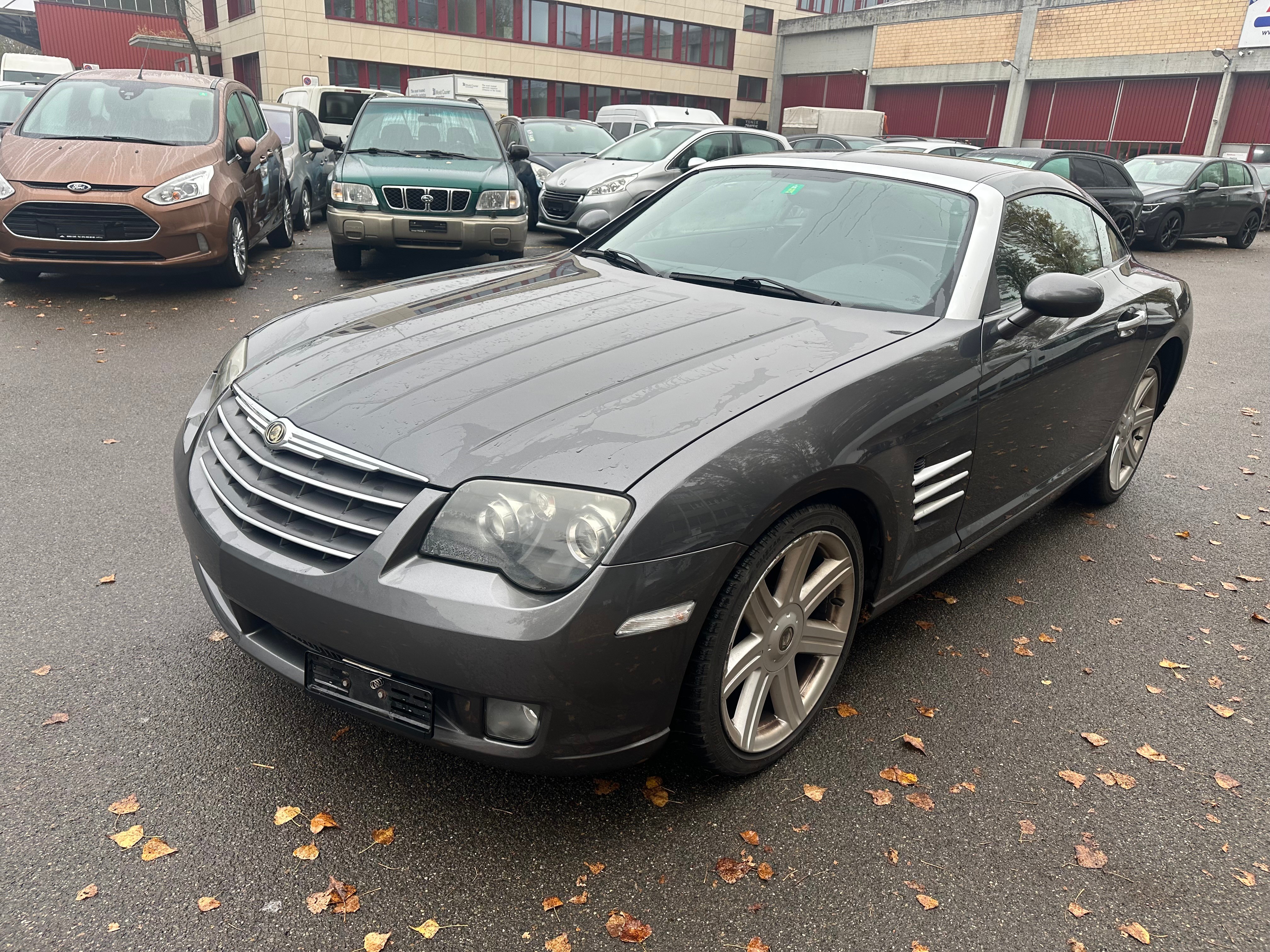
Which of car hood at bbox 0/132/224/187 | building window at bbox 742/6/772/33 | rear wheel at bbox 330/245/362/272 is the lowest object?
rear wheel at bbox 330/245/362/272

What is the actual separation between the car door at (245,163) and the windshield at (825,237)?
19.9 feet

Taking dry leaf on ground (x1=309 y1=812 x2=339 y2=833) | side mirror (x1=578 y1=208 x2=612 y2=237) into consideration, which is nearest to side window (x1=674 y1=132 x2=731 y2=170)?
side mirror (x1=578 y1=208 x2=612 y2=237)

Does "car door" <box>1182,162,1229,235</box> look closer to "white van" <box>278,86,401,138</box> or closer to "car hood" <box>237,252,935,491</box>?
"white van" <box>278,86,401,138</box>

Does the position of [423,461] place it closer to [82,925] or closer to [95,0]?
[82,925]

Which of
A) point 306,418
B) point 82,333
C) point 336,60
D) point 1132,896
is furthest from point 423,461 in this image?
point 336,60

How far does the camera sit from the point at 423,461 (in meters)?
2.20

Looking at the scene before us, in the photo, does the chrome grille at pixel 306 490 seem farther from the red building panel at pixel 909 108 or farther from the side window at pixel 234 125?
the red building panel at pixel 909 108

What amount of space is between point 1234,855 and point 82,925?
282 centimetres

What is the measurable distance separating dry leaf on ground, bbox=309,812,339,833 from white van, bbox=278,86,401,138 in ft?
56.3

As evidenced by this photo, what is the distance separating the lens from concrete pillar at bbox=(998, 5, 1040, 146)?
35188mm

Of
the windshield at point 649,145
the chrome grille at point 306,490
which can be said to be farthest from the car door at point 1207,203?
the chrome grille at point 306,490

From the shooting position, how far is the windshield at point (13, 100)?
12.4 metres

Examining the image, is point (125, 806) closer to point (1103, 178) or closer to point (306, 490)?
point (306, 490)

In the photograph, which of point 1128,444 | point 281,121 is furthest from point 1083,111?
point 1128,444
